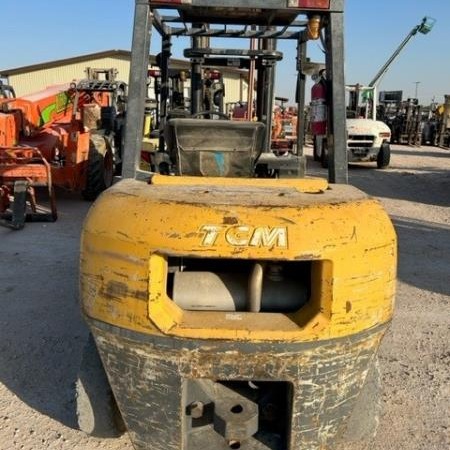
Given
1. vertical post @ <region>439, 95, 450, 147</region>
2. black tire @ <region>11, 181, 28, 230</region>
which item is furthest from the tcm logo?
vertical post @ <region>439, 95, 450, 147</region>

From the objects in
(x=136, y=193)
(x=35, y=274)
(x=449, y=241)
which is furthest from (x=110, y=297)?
(x=449, y=241)

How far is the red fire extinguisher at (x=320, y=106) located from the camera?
3.21 metres

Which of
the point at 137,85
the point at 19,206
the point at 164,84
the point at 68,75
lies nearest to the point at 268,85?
the point at 164,84

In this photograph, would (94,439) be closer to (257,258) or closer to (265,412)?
(265,412)

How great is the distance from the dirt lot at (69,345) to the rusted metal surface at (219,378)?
62 centimetres

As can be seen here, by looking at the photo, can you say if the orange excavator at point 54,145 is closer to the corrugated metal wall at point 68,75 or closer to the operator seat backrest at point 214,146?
the operator seat backrest at point 214,146

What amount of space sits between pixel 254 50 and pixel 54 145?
19.4 ft

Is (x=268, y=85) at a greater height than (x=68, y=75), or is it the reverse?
(x=68, y=75)

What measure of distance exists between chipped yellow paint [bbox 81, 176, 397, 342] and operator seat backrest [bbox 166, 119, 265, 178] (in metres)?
0.85

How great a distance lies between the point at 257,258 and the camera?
6.88ft

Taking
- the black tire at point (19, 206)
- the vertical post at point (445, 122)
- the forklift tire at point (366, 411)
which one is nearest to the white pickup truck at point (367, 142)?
the vertical post at point (445, 122)

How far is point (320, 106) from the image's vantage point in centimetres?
329

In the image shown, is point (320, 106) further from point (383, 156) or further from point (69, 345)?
point (383, 156)

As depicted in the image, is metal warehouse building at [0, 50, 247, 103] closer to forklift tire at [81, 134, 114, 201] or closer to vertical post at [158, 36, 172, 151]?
forklift tire at [81, 134, 114, 201]
